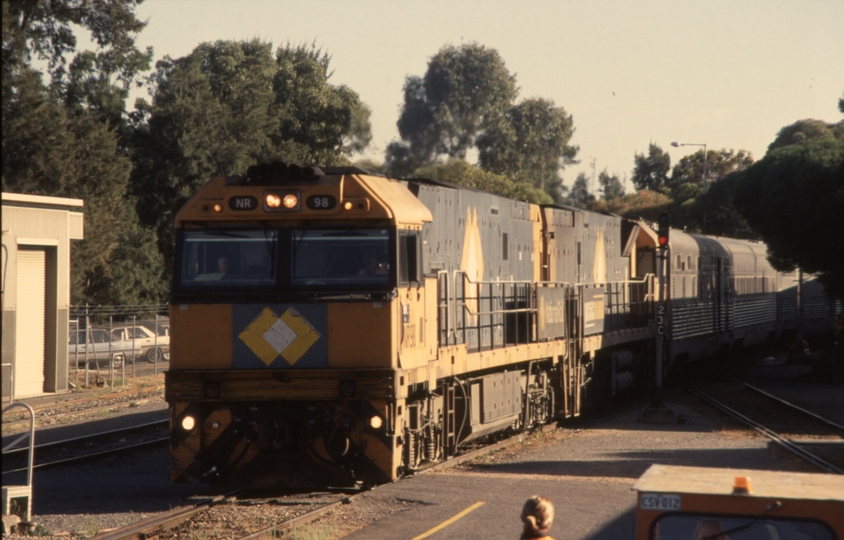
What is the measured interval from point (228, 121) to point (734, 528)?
167 ft

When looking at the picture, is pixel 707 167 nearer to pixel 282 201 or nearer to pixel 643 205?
pixel 643 205

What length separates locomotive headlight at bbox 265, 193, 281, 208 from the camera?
10742 mm

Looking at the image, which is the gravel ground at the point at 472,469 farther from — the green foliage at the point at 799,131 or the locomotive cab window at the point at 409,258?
the green foliage at the point at 799,131

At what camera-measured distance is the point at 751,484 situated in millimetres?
4883

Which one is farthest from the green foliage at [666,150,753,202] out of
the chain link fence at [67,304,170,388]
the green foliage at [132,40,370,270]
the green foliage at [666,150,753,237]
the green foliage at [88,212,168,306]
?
the chain link fence at [67,304,170,388]

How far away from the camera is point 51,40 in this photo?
128 feet

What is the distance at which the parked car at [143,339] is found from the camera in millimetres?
36344

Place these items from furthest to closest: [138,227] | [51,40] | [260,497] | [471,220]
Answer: [138,227], [51,40], [471,220], [260,497]

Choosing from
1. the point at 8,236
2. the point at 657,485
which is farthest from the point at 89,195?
the point at 657,485

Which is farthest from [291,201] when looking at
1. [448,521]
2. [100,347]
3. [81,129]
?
[81,129]

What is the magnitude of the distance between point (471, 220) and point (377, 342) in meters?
4.34

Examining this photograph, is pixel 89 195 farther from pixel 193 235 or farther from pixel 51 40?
pixel 193 235

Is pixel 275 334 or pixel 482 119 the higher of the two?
pixel 482 119

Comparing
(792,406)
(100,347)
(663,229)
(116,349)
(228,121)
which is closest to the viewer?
(663,229)
